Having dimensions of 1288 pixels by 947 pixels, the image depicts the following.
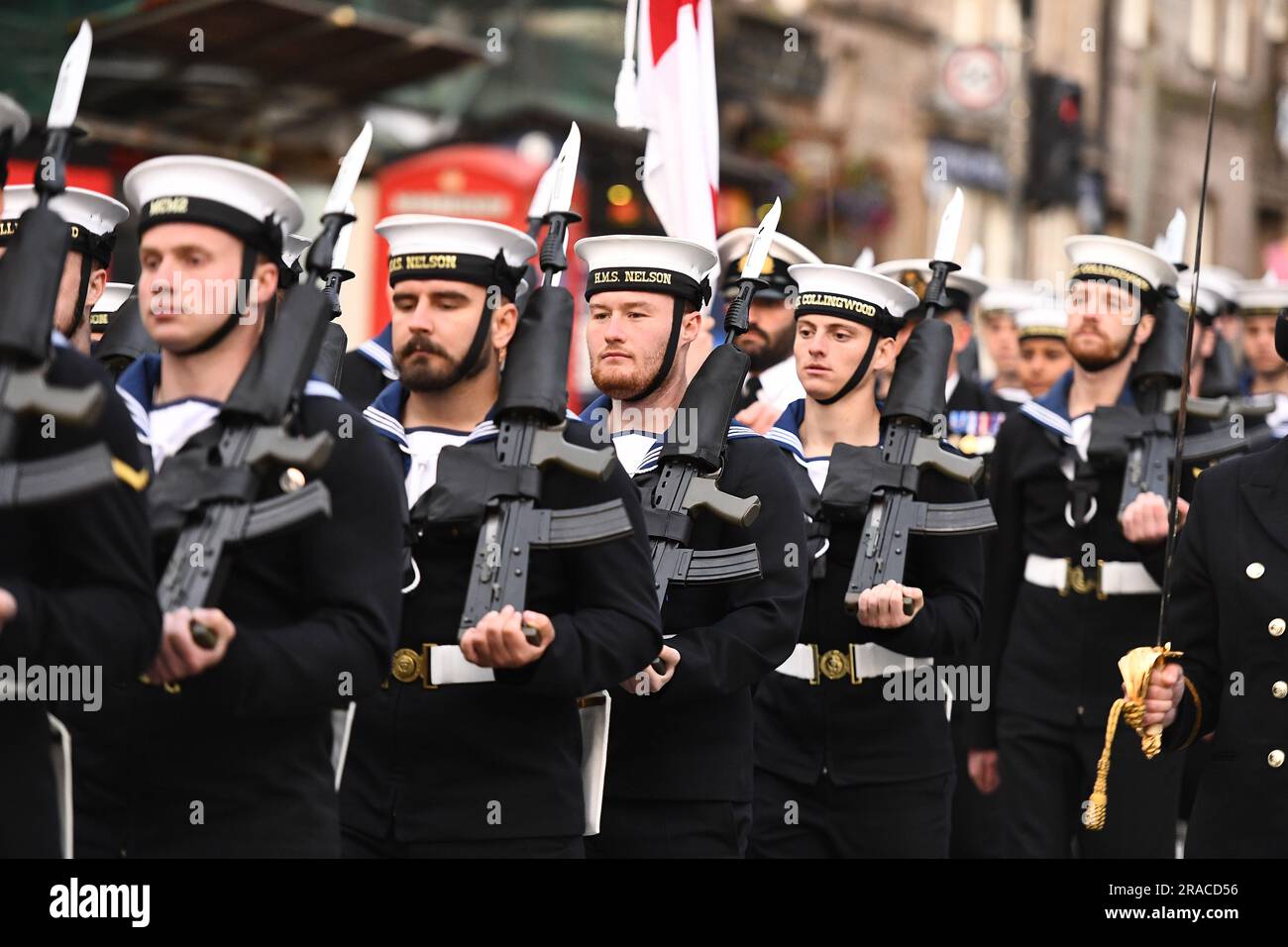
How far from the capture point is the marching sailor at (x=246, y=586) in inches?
177

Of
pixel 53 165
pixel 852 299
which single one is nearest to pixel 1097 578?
pixel 852 299

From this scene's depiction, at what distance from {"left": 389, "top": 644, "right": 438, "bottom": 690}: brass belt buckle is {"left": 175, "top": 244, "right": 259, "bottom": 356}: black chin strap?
989mm

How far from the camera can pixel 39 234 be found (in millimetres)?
4320

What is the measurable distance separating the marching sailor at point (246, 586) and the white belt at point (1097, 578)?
4.04 m

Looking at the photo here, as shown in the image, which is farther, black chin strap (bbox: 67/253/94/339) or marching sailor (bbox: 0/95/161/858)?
black chin strap (bbox: 67/253/94/339)

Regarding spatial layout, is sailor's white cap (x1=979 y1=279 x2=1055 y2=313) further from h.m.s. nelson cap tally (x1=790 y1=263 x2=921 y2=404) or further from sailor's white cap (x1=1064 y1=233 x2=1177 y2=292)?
h.m.s. nelson cap tally (x1=790 y1=263 x2=921 y2=404)

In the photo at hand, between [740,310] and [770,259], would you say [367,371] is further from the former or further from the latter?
[770,259]

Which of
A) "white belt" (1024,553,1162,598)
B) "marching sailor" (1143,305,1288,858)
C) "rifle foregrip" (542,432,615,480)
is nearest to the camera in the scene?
"marching sailor" (1143,305,1288,858)

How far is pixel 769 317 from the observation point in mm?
9039

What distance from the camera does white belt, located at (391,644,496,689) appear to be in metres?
5.30

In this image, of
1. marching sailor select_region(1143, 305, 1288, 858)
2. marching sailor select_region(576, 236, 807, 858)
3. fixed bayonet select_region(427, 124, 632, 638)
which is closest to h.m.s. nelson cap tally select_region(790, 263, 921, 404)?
marching sailor select_region(576, 236, 807, 858)

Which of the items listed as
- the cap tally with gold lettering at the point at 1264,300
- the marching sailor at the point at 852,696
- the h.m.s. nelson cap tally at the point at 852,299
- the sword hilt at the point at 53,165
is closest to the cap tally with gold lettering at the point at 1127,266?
the h.m.s. nelson cap tally at the point at 852,299

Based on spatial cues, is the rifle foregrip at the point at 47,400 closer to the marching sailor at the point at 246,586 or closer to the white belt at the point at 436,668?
the marching sailor at the point at 246,586

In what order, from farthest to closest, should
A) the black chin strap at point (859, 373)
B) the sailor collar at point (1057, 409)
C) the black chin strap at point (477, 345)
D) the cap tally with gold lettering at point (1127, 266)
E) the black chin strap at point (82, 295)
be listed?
the cap tally with gold lettering at point (1127, 266) < the sailor collar at point (1057, 409) < the black chin strap at point (859, 373) < the black chin strap at point (82, 295) < the black chin strap at point (477, 345)
